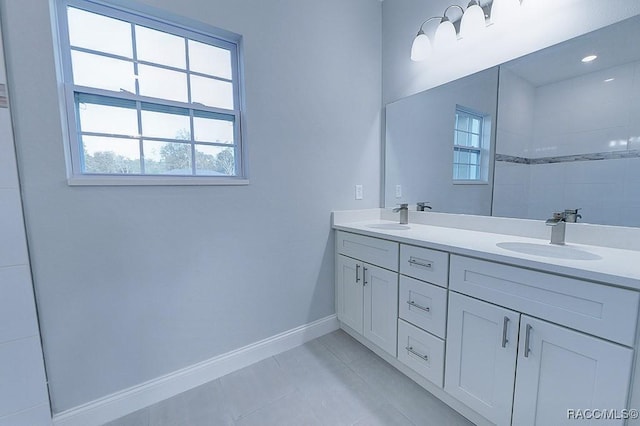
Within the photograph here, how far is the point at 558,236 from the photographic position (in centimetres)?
122

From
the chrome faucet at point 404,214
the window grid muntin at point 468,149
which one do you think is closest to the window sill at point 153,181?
the chrome faucet at point 404,214

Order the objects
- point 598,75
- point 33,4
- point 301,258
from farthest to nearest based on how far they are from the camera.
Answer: point 301,258 < point 598,75 < point 33,4

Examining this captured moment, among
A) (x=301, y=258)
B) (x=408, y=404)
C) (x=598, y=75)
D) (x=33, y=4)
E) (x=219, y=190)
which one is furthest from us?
(x=301, y=258)

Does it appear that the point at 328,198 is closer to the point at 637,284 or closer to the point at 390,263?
the point at 390,263

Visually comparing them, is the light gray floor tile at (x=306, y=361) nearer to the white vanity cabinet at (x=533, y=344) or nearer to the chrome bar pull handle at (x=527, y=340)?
the white vanity cabinet at (x=533, y=344)

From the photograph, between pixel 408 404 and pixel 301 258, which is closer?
pixel 408 404

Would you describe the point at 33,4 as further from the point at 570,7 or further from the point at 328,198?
the point at 570,7

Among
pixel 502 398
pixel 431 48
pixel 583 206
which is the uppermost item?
pixel 431 48

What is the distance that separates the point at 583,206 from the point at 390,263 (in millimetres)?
957

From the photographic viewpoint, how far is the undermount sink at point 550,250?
1.09m

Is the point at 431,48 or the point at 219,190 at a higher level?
the point at 431,48

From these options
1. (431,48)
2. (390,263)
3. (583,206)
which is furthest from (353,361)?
(431,48)

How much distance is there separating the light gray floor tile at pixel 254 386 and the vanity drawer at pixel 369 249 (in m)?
0.88

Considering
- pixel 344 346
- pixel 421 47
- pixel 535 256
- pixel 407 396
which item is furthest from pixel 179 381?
pixel 421 47
